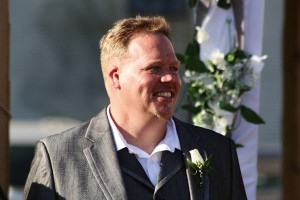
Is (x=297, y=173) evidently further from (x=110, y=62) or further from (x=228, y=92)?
(x=110, y=62)

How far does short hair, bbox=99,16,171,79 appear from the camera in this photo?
13.5 ft

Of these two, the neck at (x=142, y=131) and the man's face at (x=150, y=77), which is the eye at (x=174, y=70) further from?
the neck at (x=142, y=131)

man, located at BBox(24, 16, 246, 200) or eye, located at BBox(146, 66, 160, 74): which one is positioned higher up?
eye, located at BBox(146, 66, 160, 74)

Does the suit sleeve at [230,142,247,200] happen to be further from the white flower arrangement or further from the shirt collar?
the white flower arrangement

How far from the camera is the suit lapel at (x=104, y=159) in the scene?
3.99 metres

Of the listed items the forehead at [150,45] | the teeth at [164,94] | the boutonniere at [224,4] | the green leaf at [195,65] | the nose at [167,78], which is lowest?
the teeth at [164,94]

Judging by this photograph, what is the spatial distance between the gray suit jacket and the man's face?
0.79 ft

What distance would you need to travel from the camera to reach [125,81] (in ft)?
13.4

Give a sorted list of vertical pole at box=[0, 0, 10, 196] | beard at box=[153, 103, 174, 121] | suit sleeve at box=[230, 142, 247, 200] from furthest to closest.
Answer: vertical pole at box=[0, 0, 10, 196] < suit sleeve at box=[230, 142, 247, 200] < beard at box=[153, 103, 174, 121]

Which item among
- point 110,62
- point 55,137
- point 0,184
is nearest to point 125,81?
point 110,62

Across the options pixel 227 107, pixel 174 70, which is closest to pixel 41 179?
pixel 174 70

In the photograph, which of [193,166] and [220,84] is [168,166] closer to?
[193,166]

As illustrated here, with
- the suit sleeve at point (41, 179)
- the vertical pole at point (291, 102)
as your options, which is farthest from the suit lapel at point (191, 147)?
the vertical pole at point (291, 102)

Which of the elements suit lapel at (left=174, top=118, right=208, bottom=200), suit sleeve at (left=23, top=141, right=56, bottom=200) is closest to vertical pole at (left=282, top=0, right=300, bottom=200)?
suit lapel at (left=174, top=118, right=208, bottom=200)
